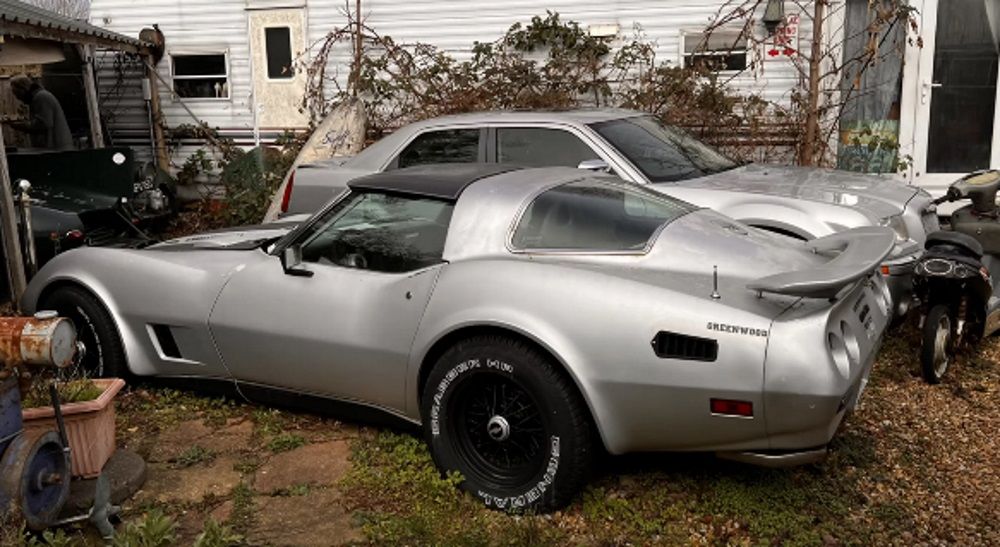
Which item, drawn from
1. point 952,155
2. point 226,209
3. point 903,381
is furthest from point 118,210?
point 952,155

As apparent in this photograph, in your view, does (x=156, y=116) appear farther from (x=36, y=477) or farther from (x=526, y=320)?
(x=526, y=320)

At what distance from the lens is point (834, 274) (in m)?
3.32

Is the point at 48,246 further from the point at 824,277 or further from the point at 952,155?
the point at 952,155

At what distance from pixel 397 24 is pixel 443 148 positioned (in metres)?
4.73

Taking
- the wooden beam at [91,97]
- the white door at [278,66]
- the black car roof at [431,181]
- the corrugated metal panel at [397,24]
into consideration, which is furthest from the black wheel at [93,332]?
the white door at [278,66]

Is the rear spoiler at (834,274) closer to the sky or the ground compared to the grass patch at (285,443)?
closer to the sky

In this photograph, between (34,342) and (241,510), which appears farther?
(241,510)

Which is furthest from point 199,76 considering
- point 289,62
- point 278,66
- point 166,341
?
point 166,341

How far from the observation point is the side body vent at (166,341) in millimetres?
4812

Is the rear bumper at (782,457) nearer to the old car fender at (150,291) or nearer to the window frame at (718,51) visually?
the old car fender at (150,291)

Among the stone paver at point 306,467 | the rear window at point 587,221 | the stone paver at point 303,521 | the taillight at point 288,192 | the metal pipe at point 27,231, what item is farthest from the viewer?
the taillight at point 288,192

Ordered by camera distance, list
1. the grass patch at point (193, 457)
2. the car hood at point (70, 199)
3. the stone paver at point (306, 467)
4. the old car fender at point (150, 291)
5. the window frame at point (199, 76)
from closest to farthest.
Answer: the stone paver at point (306, 467)
the grass patch at point (193, 457)
the old car fender at point (150, 291)
the car hood at point (70, 199)
the window frame at point (199, 76)

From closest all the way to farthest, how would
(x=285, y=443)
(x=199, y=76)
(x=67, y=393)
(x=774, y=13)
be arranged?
1. (x=67, y=393)
2. (x=285, y=443)
3. (x=774, y=13)
4. (x=199, y=76)

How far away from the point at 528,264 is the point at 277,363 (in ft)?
4.85
